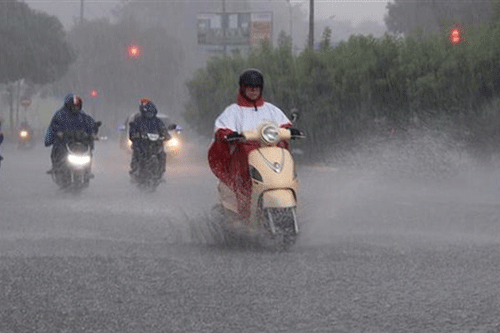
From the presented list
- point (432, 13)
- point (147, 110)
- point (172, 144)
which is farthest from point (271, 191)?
point (432, 13)

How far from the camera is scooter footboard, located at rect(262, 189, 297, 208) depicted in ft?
42.1

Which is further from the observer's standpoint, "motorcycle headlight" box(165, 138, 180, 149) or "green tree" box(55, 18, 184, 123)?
"green tree" box(55, 18, 184, 123)

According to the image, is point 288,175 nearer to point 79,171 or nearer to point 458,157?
point 79,171

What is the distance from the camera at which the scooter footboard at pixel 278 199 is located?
12828 mm

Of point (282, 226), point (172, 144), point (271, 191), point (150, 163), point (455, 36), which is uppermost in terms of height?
point (455, 36)

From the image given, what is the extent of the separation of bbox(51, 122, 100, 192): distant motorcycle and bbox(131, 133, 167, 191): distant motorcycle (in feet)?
4.58

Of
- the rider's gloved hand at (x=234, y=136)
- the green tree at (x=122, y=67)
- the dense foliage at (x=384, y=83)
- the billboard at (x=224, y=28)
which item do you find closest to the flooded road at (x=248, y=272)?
the rider's gloved hand at (x=234, y=136)

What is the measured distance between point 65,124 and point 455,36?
1570 cm

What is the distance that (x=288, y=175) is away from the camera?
13.1 metres

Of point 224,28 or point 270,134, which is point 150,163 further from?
point 224,28

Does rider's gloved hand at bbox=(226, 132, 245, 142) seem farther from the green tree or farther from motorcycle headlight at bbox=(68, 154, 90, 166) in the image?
the green tree

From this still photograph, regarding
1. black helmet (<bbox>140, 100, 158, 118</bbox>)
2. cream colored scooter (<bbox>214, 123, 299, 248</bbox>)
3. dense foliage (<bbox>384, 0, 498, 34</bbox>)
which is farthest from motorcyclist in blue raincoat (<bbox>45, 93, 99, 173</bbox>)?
dense foliage (<bbox>384, 0, 498, 34</bbox>)

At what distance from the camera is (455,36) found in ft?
120

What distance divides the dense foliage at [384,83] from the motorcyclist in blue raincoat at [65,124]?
42.9ft
